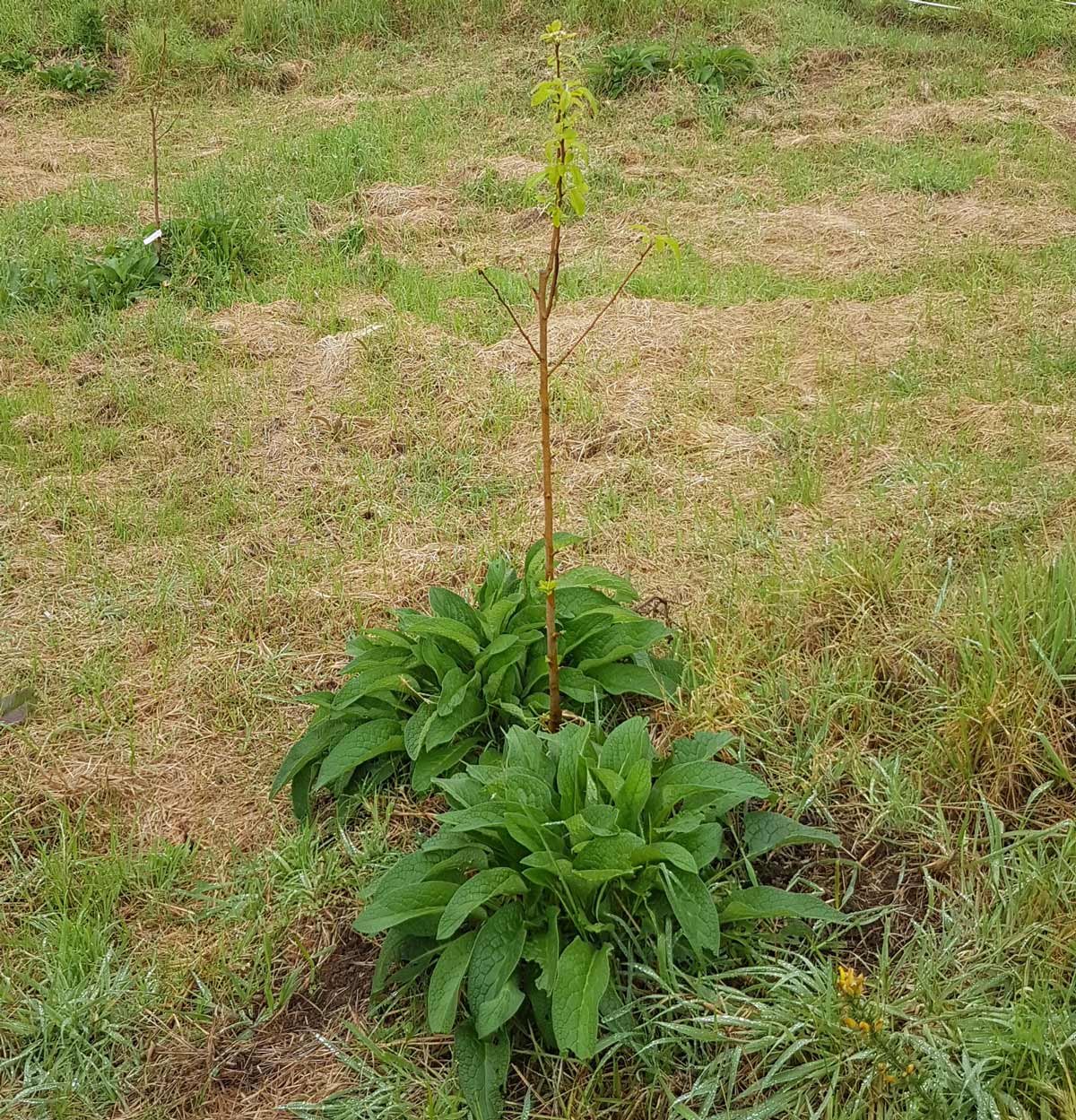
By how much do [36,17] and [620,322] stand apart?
7.48 m

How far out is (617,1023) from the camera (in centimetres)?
193

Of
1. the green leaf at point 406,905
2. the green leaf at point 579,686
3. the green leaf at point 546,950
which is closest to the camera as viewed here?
the green leaf at point 546,950

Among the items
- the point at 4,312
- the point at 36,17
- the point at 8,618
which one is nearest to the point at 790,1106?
the point at 8,618

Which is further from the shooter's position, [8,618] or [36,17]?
[36,17]

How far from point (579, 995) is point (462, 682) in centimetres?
85

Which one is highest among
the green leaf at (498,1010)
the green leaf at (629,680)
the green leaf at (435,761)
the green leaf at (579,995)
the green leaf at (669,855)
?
the green leaf at (669,855)

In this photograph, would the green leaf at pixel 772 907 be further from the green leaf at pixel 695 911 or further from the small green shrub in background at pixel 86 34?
the small green shrub in background at pixel 86 34

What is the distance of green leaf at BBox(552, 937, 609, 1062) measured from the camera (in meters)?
1.82

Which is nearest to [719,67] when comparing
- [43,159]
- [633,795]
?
[43,159]

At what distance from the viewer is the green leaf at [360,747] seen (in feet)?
8.29

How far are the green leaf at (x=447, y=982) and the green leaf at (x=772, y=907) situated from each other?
480 mm

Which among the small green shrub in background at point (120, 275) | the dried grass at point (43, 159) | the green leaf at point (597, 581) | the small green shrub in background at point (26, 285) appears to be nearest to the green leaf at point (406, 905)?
the green leaf at point (597, 581)

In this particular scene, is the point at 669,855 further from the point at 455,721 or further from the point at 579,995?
the point at 455,721

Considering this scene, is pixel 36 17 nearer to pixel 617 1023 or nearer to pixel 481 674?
pixel 481 674
